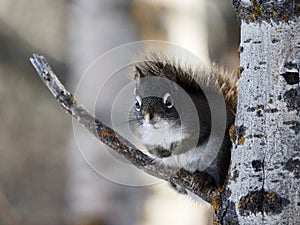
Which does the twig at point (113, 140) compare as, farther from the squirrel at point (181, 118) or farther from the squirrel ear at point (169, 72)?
the squirrel ear at point (169, 72)

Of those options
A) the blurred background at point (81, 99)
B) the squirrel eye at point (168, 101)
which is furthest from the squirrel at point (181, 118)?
the blurred background at point (81, 99)

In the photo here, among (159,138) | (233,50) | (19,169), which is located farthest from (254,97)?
(19,169)

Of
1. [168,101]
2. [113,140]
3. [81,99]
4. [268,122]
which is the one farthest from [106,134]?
[81,99]

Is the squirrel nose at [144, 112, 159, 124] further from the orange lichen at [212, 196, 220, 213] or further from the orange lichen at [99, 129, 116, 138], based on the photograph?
the orange lichen at [212, 196, 220, 213]

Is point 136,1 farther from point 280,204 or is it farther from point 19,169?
point 19,169

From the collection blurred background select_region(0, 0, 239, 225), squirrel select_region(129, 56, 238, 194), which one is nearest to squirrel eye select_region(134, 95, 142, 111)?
squirrel select_region(129, 56, 238, 194)
